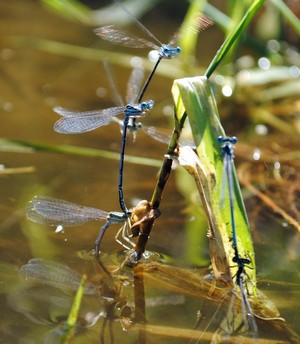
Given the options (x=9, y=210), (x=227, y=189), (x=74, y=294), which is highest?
(x=227, y=189)

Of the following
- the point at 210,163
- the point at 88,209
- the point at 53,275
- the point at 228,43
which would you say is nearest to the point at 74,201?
the point at 88,209

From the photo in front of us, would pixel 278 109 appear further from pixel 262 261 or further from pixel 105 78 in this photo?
pixel 262 261

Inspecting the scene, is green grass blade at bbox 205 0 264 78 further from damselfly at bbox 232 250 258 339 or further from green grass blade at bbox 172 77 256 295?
damselfly at bbox 232 250 258 339

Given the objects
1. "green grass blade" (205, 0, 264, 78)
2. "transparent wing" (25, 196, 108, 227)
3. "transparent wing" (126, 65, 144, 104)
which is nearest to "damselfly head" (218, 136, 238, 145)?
"green grass blade" (205, 0, 264, 78)

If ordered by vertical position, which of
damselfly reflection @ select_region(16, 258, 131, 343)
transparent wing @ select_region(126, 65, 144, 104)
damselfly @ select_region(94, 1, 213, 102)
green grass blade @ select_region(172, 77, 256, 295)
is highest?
damselfly @ select_region(94, 1, 213, 102)

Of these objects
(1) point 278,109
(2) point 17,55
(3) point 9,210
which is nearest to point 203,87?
(3) point 9,210
